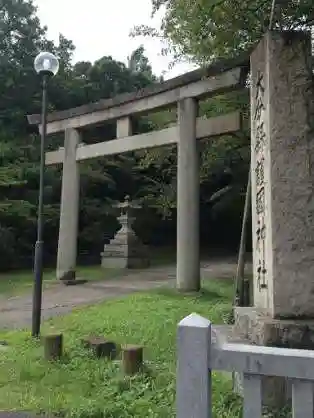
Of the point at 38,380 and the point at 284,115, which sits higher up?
the point at 284,115

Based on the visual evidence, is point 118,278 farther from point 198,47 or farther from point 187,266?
point 198,47

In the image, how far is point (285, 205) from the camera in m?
3.40

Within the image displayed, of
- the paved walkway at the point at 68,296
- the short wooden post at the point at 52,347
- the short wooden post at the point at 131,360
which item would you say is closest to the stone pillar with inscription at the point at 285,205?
the short wooden post at the point at 131,360

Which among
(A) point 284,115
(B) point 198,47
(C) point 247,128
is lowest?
(A) point 284,115

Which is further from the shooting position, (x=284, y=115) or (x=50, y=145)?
(x=50, y=145)

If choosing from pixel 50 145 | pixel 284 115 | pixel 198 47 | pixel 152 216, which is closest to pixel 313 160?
pixel 284 115

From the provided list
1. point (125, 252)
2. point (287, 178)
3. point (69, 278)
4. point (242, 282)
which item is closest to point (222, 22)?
point (242, 282)

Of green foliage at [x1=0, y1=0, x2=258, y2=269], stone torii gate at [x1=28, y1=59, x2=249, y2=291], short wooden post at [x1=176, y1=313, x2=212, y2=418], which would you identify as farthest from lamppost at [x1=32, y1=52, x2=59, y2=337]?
green foliage at [x1=0, y1=0, x2=258, y2=269]

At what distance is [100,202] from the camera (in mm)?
19812

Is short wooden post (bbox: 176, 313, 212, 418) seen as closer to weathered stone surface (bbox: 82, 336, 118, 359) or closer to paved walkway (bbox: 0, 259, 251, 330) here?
weathered stone surface (bbox: 82, 336, 118, 359)

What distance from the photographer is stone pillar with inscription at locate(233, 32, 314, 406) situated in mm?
3211

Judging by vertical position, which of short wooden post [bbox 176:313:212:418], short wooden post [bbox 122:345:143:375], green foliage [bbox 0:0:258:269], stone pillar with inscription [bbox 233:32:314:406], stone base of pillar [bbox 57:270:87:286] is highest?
green foliage [bbox 0:0:258:269]

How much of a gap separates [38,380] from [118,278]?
8.58m

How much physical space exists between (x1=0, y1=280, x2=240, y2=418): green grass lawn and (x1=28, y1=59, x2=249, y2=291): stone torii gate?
2.28 m
